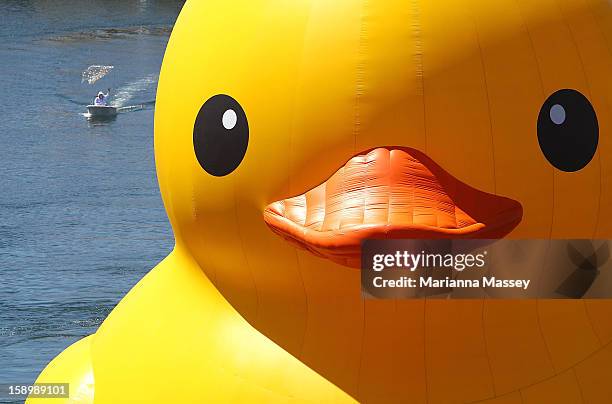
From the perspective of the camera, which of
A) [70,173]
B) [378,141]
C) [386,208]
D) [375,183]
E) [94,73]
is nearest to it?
[386,208]

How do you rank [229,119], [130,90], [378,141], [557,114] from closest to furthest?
[378,141]
[557,114]
[229,119]
[130,90]

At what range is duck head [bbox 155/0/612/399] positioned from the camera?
8.45 metres

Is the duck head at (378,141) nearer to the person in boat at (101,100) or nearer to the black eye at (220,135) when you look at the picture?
the black eye at (220,135)

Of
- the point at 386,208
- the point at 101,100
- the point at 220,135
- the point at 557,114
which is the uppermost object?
the point at 557,114

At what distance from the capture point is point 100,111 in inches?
1625

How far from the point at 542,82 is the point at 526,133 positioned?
307mm

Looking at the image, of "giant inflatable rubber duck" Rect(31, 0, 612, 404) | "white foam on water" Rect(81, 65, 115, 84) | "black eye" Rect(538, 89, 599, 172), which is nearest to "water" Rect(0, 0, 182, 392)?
"white foam on water" Rect(81, 65, 115, 84)

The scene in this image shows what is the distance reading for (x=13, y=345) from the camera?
19656 millimetres

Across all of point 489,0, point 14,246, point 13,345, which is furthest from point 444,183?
point 14,246

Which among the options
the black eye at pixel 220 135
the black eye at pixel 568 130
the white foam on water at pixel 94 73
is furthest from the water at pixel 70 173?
the black eye at pixel 568 130

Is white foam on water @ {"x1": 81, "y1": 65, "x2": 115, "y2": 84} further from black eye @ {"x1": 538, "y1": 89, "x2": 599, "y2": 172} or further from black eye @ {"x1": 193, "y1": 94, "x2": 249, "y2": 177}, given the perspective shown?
black eye @ {"x1": 538, "y1": 89, "x2": 599, "y2": 172}

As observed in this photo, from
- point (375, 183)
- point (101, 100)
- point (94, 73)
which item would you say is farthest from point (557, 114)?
point (94, 73)

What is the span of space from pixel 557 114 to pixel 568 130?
0.38 feet

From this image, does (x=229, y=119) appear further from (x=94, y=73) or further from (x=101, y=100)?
(x=94, y=73)
